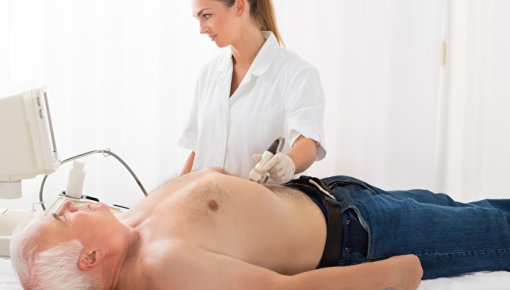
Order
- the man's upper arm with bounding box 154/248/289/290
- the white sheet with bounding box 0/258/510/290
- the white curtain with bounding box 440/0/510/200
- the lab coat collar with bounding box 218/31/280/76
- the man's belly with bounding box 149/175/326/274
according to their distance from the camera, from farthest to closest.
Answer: the white curtain with bounding box 440/0/510/200, the lab coat collar with bounding box 218/31/280/76, the white sheet with bounding box 0/258/510/290, the man's belly with bounding box 149/175/326/274, the man's upper arm with bounding box 154/248/289/290

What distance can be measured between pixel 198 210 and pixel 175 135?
1.57m

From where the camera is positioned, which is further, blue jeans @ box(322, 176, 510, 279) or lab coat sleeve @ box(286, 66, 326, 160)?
lab coat sleeve @ box(286, 66, 326, 160)

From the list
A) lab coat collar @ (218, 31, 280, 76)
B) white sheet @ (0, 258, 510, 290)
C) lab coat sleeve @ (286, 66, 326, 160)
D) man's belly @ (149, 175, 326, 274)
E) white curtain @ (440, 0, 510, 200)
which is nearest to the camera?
man's belly @ (149, 175, 326, 274)

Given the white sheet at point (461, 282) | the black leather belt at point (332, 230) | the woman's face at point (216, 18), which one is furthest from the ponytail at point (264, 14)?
the white sheet at point (461, 282)

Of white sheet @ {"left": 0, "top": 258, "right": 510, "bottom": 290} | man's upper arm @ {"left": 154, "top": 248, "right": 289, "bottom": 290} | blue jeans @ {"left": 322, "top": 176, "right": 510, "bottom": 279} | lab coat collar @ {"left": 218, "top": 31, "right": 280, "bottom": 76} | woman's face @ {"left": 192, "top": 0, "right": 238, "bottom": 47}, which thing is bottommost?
white sheet @ {"left": 0, "top": 258, "right": 510, "bottom": 290}

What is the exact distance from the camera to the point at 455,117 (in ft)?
10.4

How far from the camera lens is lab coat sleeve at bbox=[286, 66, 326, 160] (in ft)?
7.06

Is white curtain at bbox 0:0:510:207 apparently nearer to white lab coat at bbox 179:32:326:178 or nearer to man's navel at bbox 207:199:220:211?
white lab coat at bbox 179:32:326:178

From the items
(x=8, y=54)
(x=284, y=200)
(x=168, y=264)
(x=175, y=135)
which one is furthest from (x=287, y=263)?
(x=8, y=54)

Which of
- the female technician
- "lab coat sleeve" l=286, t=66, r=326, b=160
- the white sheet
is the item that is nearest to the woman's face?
the female technician

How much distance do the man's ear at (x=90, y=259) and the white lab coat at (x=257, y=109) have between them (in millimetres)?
818

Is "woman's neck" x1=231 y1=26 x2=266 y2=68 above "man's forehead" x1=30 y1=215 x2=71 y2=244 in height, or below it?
above

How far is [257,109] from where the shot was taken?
89.1 inches

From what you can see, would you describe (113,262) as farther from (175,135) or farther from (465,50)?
(465,50)
